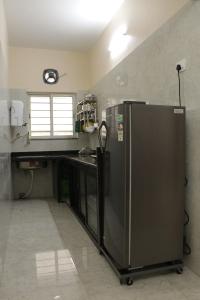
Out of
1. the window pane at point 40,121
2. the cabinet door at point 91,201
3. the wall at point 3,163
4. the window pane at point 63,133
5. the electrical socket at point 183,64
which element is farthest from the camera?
the window pane at point 63,133

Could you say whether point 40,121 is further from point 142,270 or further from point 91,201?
point 142,270

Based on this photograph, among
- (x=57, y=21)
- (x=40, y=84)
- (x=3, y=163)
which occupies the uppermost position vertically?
(x=57, y=21)

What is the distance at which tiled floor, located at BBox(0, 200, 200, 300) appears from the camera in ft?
6.66

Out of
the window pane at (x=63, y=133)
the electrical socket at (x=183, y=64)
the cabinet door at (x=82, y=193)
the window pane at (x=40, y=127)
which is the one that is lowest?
the cabinet door at (x=82, y=193)

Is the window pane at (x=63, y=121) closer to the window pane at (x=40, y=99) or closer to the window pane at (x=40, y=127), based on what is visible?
the window pane at (x=40, y=127)

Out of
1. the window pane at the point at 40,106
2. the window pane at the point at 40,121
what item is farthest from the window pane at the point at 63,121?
the window pane at the point at 40,106

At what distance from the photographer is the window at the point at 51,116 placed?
555cm

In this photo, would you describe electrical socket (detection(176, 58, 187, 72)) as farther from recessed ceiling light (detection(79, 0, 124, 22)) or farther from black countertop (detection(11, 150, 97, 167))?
black countertop (detection(11, 150, 97, 167))

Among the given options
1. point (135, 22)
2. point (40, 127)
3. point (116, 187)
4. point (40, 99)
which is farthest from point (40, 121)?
point (116, 187)

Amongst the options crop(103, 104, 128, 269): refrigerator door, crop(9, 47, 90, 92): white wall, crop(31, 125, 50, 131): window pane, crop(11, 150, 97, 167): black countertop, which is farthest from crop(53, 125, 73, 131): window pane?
crop(103, 104, 128, 269): refrigerator door

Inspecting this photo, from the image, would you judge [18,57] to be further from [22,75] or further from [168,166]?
[168,166]

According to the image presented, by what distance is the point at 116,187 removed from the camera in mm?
2287

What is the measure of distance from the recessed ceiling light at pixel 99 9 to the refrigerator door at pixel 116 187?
2.11 m

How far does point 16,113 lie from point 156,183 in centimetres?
354
